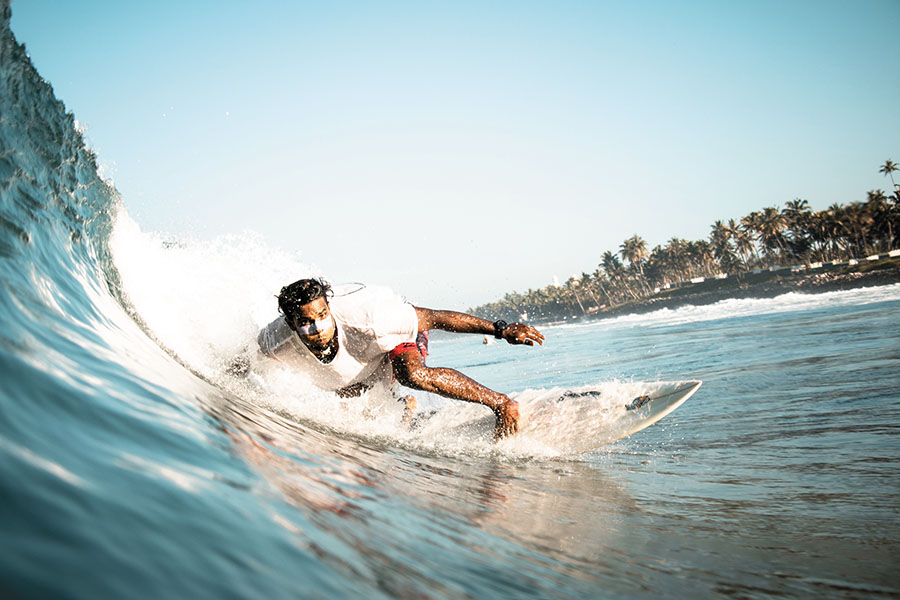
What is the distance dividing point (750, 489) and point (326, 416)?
335 centimetres

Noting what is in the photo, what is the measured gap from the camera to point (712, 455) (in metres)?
4.56

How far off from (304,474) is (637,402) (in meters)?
3.92

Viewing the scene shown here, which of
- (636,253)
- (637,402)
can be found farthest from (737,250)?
(637,402)

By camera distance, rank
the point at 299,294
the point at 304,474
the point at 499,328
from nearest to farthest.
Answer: the point at 304,474 → the point at 299,294 → the point at 499,328

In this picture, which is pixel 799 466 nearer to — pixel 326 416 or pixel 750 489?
pixel 750 489

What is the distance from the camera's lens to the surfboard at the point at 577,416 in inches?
206

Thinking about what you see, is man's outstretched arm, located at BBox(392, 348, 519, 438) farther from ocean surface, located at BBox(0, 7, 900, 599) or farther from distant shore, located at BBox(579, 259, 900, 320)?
distant shore, located at BBox(579, 259, 900, 320)

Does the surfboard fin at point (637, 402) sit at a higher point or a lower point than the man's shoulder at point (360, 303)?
lower

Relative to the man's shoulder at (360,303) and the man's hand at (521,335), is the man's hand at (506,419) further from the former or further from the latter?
the man's shoulder at (360,303)

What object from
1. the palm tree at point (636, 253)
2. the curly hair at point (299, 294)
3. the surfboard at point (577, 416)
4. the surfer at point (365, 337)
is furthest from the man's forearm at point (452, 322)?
the palm tree at point (636, 253)

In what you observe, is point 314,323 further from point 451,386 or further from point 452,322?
point 452,322

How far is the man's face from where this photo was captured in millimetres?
4363

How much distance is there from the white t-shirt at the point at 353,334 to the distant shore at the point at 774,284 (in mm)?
51831

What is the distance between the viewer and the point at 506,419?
5004 millimetres
